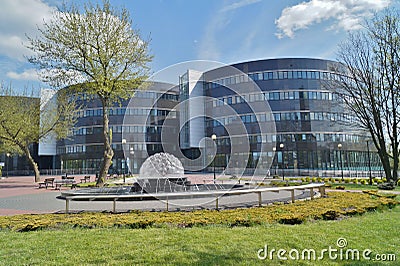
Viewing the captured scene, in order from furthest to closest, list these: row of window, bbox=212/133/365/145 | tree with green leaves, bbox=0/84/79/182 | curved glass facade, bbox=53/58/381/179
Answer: row of window, bbox=212/133/365/145 < curved glass facade, bbox=53/58/381/179 < tree with green leaves, bbox=0/84/79/182

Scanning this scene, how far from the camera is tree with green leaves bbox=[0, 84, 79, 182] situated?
29781 millimetres

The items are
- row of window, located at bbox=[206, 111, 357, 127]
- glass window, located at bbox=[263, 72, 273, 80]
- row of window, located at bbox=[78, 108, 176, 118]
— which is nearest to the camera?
row of window, located at bbox=[206, 111, 357, 127]

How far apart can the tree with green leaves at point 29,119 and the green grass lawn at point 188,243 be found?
25.2 meters

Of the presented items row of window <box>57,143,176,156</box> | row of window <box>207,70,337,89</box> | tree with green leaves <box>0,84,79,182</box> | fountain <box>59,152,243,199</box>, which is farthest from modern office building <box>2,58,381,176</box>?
fountain <box>59,152,243,199</box>

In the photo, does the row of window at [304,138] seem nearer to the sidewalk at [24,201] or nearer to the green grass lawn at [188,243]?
the sidewalk at [24,201]

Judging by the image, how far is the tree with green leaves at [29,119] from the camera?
29.8 m

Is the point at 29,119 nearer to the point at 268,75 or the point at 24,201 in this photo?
the point at 24,201

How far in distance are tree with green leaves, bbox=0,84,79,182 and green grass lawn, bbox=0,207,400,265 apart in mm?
25168

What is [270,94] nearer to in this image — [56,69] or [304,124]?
[304,124]

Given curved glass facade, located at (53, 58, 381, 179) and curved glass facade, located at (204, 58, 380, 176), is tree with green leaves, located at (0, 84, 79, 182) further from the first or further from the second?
curved glass facade, located at (204, 58, 380, 176)

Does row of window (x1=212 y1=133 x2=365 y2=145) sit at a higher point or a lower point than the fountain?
higher

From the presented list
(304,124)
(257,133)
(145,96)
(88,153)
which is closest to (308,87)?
(304,124)

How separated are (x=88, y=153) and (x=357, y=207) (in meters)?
58.1

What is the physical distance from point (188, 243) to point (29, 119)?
31.1 meters
